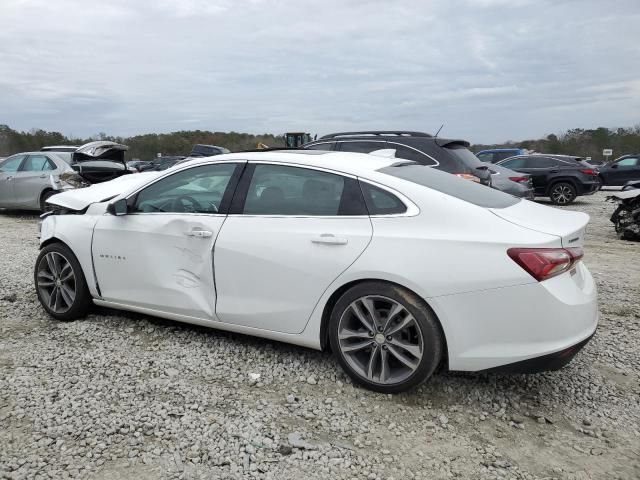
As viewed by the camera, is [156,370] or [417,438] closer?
[417,438]

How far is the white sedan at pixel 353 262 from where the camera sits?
2.80 meters

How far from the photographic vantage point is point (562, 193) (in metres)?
15.4

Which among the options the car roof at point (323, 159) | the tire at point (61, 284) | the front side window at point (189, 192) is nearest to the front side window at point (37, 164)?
the tire at point (61, 284)

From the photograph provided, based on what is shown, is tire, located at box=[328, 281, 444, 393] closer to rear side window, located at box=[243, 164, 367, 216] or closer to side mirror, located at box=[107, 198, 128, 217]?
rear side window, located at box=[243, 164, 367, 216]

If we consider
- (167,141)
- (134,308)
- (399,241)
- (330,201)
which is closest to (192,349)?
(134,308)

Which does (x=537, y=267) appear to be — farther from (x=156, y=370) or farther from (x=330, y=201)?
(x=156, y=370)

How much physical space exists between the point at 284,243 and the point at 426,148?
14.9 ft

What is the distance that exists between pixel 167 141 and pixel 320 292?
52.9 metres

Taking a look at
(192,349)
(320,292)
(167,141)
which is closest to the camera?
(320,292)

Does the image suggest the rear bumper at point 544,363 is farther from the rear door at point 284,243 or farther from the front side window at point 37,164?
the front side window at point 37,164

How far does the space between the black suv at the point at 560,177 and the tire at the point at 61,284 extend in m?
14.2

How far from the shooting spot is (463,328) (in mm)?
2867

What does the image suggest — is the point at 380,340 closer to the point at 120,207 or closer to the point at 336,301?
the point at 336,301

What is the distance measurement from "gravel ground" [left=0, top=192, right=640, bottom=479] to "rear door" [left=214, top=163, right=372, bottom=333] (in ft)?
1.49
